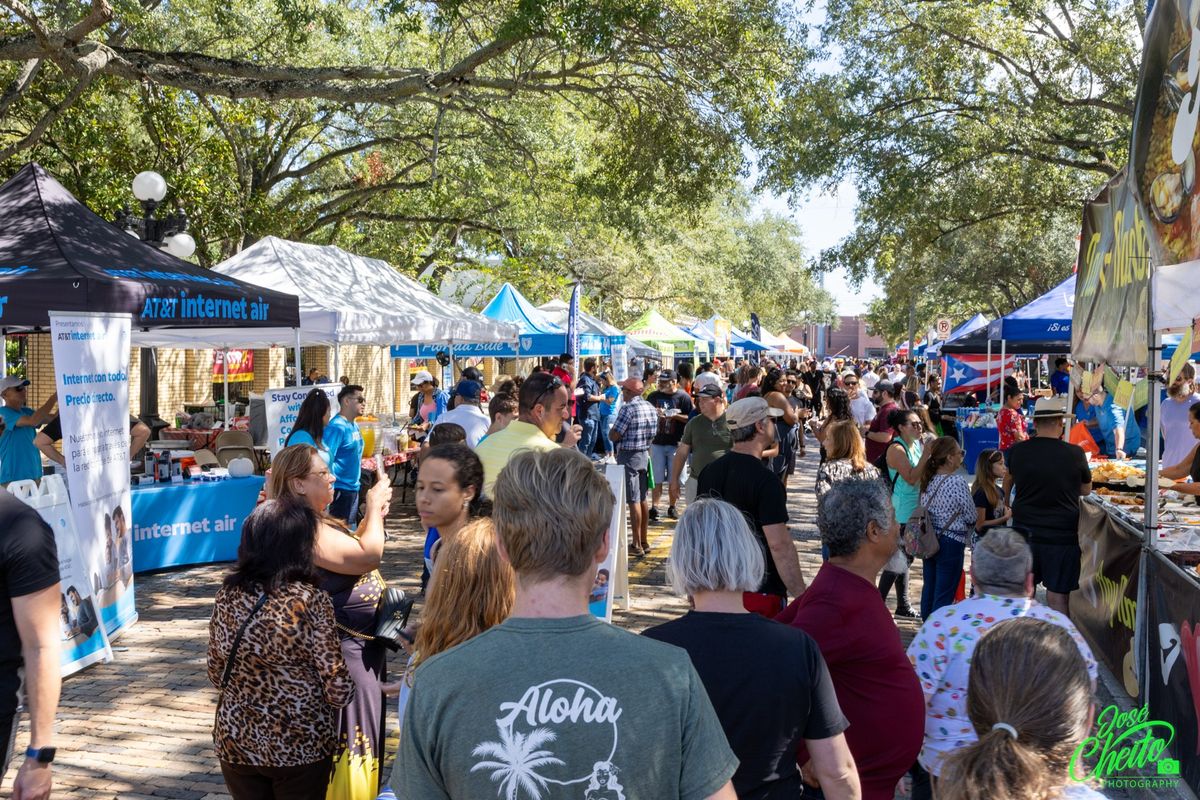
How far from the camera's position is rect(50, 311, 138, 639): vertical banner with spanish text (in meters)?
7.18

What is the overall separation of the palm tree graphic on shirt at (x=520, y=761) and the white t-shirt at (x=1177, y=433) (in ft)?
33.9

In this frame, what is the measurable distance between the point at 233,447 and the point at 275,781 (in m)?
9.96

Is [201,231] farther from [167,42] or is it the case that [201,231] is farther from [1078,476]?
[1078,476]

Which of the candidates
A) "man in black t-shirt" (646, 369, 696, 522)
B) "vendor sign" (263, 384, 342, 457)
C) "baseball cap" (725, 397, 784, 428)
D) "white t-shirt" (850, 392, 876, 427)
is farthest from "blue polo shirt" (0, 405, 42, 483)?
"white t-shirt" (850, 392, 876, 427)

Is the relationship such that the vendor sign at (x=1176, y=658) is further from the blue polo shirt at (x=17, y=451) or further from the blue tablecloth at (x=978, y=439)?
the blue tablecloth at (x=978, y=439)

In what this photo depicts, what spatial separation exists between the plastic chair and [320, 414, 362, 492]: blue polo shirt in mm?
3450

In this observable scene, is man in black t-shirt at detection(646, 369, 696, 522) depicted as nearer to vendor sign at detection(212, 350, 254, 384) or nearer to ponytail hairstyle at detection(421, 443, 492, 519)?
ponytail hairstyle at detection(421, 443, 492, 519)

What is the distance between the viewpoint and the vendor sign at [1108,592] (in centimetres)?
652

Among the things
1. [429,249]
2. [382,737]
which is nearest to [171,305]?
[382,737]

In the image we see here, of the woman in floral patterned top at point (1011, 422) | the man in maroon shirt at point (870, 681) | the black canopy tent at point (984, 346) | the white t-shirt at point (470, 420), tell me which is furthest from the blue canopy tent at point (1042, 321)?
the man in maroon shirt at point (870, 681)

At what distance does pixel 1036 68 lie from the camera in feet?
52.8

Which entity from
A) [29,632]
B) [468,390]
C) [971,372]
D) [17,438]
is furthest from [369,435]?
[971,372]

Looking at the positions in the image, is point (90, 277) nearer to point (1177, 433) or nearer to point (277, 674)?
point (277, 674)

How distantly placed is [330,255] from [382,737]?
1100 cm
